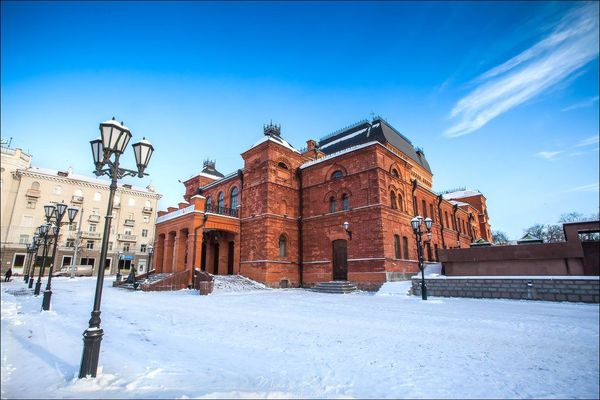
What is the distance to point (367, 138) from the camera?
87.0 feet

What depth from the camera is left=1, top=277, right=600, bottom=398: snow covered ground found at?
Answer: 3777mm

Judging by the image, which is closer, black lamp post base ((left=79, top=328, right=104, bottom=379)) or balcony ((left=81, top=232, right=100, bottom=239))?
black lamp post base ((left=79, top=328, right=104, bottom=379))

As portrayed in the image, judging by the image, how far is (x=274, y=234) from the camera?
21.8 metres

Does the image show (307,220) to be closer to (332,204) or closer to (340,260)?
(332,204)

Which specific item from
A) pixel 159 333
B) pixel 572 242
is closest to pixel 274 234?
pixel 159 333

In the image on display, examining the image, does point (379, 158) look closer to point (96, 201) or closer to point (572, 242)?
point (572, 242)

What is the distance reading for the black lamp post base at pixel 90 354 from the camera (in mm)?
4043

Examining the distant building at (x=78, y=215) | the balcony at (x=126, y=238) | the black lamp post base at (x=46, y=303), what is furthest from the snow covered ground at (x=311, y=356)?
the balcony at (x=126, y=238)

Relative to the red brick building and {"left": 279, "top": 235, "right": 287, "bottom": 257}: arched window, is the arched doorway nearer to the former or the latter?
the red brick building

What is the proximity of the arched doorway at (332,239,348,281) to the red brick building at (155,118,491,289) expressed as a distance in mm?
70

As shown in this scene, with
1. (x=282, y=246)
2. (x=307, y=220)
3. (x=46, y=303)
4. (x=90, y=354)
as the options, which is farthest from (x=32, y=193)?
(x=90, y=354)

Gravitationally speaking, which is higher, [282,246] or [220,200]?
[220,200]

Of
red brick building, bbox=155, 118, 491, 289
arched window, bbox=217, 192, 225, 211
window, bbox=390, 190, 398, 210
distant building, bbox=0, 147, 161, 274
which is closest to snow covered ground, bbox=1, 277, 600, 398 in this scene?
red brick building, bbox=155, 118, 491, 289

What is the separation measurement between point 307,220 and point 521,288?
1422cm
